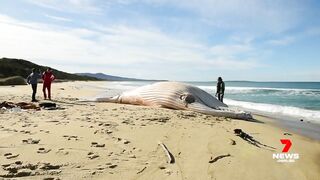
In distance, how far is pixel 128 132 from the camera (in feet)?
22.7

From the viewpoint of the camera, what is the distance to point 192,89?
1315cm

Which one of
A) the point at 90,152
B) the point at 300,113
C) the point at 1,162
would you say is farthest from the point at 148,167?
the point at 300,113

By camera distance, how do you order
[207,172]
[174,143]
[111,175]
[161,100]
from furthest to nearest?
[161,100]
[174,143]
[207,172]
[111,175]

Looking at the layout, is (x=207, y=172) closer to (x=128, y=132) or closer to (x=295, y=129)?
(x=128, y=132)

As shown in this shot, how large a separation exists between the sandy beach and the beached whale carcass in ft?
11.0

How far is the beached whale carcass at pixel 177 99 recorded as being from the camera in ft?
38.3

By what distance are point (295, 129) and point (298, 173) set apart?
5864 mm

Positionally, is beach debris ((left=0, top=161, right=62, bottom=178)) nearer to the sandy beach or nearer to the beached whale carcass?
the sandy beach

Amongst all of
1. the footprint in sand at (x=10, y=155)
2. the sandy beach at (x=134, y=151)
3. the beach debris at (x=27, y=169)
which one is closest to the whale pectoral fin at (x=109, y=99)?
the sandy beach at (x=134, y=151)

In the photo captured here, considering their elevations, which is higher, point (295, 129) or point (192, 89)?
point (192, 89)

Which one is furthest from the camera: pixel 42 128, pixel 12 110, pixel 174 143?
pixel 12 110

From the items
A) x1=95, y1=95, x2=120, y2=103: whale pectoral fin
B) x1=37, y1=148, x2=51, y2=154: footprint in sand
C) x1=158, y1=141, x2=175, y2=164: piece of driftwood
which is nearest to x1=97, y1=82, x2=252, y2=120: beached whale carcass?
x1=95, y1=95, x2=120, y2=103: whale pectoral fin

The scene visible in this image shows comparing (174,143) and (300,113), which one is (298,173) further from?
(300,113)

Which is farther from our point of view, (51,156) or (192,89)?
(192,89)
